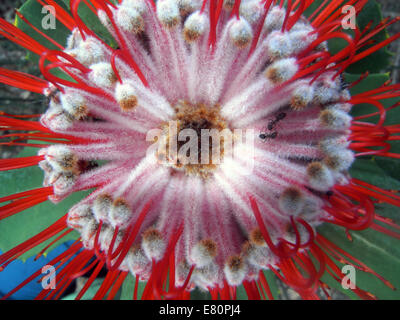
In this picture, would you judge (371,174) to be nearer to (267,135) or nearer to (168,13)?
(267,135)

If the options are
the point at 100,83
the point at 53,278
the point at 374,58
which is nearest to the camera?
the point at 100,83

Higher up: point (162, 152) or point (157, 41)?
point (157, 41)

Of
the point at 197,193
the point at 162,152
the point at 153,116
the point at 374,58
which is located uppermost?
the point at 374,58

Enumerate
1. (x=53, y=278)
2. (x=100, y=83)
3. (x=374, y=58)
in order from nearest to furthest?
1. (x=100, y=83)
2. (x=53, y=278)
3. (x=374, y=58)

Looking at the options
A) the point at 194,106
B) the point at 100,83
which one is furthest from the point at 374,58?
the point at 100,83
